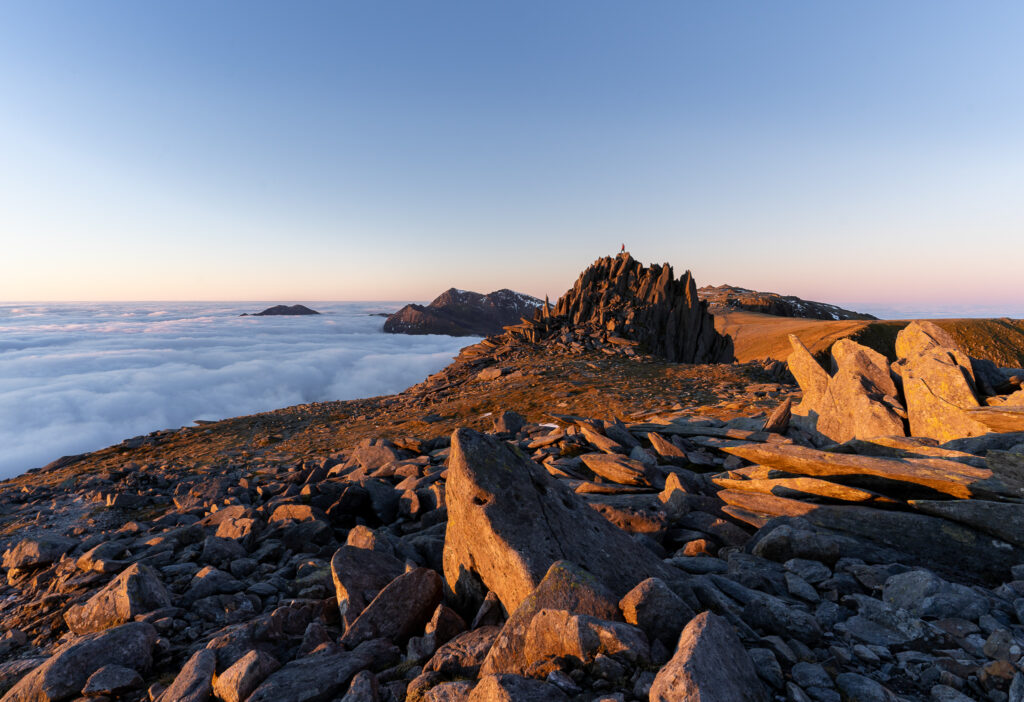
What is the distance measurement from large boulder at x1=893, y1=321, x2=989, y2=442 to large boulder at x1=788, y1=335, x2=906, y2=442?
1.17 ft

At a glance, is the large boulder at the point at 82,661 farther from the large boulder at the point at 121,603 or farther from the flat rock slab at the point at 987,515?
the flat rock slab at the point at 987,515

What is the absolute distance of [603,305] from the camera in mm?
37938

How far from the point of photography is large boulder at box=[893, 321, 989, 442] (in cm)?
875

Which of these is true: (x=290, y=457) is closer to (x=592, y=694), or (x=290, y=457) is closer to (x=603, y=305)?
(x=592, y=694)

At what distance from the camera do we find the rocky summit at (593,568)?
3453 mm

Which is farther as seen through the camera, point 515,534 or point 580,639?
point 515,534

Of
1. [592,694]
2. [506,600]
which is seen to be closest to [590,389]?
[506,600]

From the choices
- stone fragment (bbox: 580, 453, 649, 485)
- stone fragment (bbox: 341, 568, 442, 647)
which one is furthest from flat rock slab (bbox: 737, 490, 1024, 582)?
stone fragment (bbox: 341, 568, 442, 647)

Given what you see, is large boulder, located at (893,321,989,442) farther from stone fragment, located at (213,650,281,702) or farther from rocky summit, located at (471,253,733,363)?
rocky summit, located at (471,253,733,363)

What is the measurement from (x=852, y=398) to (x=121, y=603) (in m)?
13.9

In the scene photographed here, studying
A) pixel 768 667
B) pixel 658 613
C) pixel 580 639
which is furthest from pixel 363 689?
pixel 768 667

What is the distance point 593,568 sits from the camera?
4938 millimetres

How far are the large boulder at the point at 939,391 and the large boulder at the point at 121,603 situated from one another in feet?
44.0

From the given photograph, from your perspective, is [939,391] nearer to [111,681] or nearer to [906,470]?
[906,470]
